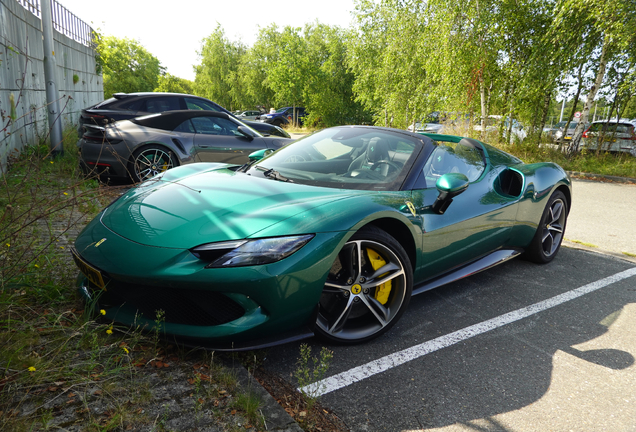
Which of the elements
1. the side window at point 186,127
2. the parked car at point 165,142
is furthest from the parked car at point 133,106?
the side window at point 186,127

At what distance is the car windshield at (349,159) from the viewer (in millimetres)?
3076

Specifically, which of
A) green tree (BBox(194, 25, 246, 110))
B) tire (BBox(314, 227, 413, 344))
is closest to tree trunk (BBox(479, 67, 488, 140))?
tire (BBox(314, 227, 413, 344))

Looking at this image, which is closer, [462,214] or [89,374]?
[89,374]

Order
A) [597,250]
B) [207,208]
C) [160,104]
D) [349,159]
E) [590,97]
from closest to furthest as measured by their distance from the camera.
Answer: [207,208] → [349,159] → [597,250] → [160,104] → [590,97]

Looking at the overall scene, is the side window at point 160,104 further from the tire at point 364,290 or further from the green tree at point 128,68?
the green tree at point 128,68

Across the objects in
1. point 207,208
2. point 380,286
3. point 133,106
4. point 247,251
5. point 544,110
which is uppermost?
point 544,110

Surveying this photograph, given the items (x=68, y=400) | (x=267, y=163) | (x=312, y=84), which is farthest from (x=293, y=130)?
(x=68, y=400)

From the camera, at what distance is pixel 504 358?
2.65 m

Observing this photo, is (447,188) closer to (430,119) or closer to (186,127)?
(186,127)

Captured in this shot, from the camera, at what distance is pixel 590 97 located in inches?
504

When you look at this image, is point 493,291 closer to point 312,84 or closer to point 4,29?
point 4,29

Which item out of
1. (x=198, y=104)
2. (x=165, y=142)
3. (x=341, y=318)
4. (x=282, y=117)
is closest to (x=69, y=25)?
(x=198, y=104)

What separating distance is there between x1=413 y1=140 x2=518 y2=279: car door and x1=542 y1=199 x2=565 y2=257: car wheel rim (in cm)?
81

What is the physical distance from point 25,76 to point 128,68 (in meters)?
68.8
